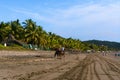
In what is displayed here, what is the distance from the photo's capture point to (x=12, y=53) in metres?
59.5

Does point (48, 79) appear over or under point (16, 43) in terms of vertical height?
under

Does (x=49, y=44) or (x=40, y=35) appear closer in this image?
(x=40, y=35)

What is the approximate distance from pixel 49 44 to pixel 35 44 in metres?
20.1

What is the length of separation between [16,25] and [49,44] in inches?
1347

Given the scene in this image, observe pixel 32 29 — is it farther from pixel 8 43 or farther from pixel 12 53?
pixel 12 53

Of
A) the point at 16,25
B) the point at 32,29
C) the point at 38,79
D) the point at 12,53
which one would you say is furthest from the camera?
the point at 32,29

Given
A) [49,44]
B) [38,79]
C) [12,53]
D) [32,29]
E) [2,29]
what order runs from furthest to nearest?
1. [49,44]
2. [32,29]
3. [2,29]
4. [12,53]
5. [38,79]

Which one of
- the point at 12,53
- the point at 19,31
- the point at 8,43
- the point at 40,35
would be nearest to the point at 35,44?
the point at 40,35

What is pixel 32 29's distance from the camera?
103688 millimetres

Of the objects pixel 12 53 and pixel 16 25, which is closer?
pixel 12 53

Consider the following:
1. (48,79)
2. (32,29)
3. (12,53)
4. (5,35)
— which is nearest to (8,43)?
(5,35)

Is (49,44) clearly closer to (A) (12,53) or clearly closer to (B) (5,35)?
(B) (5,35)

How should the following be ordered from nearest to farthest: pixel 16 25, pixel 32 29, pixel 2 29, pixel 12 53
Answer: pixel 12 53, pixel 2 29, pixel 16 25, pixel 32 29

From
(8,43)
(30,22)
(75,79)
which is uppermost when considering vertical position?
(30,22)
